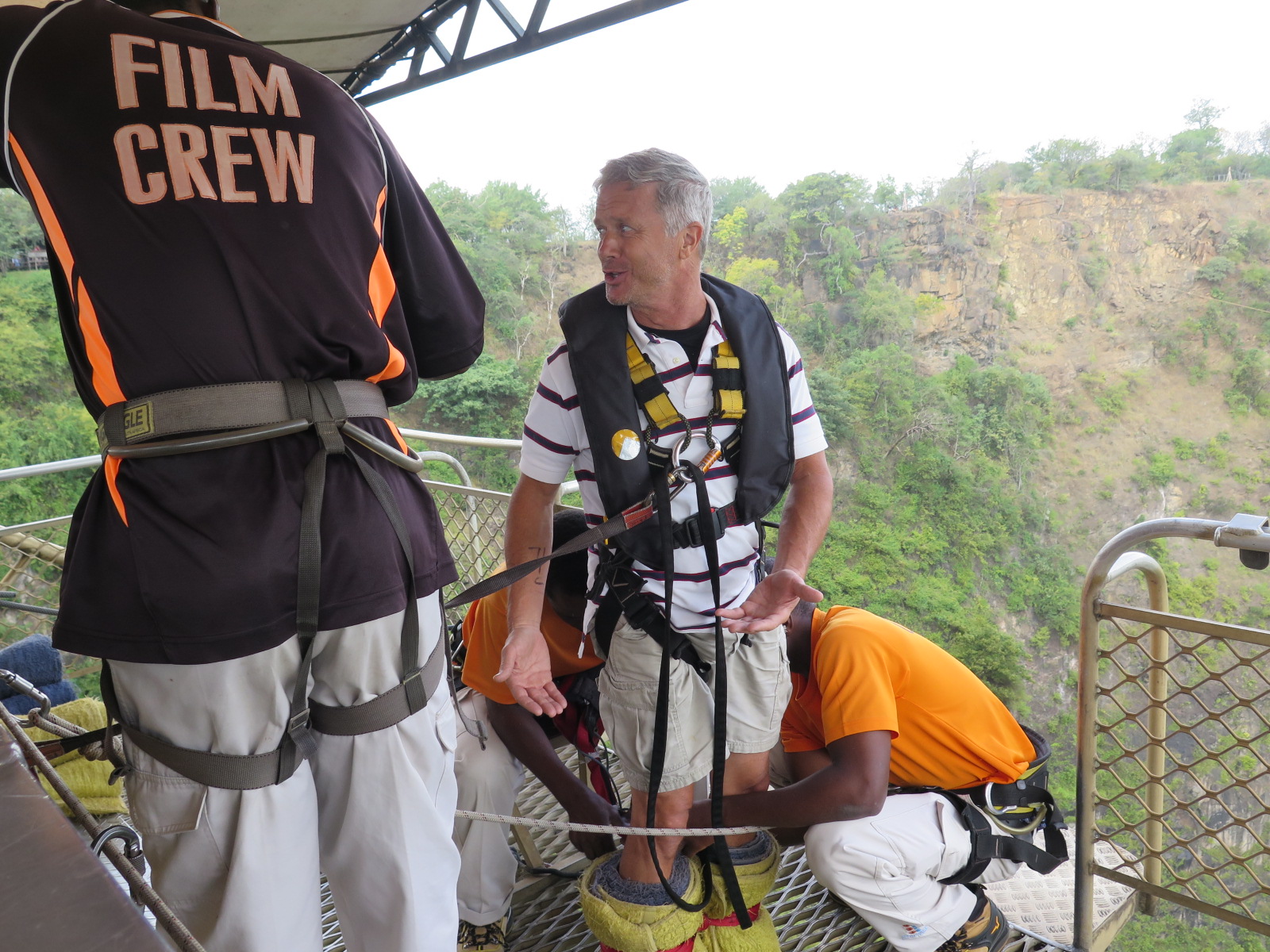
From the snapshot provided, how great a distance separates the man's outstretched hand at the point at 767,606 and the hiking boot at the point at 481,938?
73 centimetres

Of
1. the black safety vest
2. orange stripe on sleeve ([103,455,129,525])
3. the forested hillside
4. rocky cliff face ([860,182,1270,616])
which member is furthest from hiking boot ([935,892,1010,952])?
rocky cliff face ([860,182,1270,616])

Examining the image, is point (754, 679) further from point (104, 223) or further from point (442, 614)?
point (104, 223)

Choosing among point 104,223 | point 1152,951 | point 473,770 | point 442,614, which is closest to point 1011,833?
point 473,770

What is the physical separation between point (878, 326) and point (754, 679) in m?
23.3

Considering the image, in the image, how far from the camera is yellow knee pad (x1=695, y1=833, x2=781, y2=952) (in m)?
1.45

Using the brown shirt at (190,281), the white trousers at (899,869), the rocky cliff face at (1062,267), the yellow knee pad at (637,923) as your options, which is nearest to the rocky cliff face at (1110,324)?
the rocky cliff face at (1062,267)

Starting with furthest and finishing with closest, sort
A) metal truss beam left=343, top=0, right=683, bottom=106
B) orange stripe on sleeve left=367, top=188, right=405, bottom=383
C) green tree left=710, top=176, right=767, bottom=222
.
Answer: green tree left=710, top=176, right=767, bottom=222
metal truss beam left=343, top=0, right=683, bottom=106
orange stripe on sleeve left=367, top=188, right=405, bottom=383

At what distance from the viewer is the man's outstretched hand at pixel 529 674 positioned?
1.35 metres

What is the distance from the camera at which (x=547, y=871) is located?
5.84 ft

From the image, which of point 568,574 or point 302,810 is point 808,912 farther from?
point 302,810

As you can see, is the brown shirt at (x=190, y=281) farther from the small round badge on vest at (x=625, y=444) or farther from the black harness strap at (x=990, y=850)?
the black harness strap at (x=990, y=850)

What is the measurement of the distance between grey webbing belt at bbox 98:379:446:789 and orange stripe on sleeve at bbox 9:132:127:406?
0.03 m

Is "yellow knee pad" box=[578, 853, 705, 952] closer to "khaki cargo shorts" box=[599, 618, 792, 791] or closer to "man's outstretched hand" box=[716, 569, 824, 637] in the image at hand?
"khaki cargo shorts" box=[599, 618, 792, 791]

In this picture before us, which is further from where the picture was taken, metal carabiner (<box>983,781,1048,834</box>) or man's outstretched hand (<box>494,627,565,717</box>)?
metal carabiner (<box>983,781,1048,834</box>)
